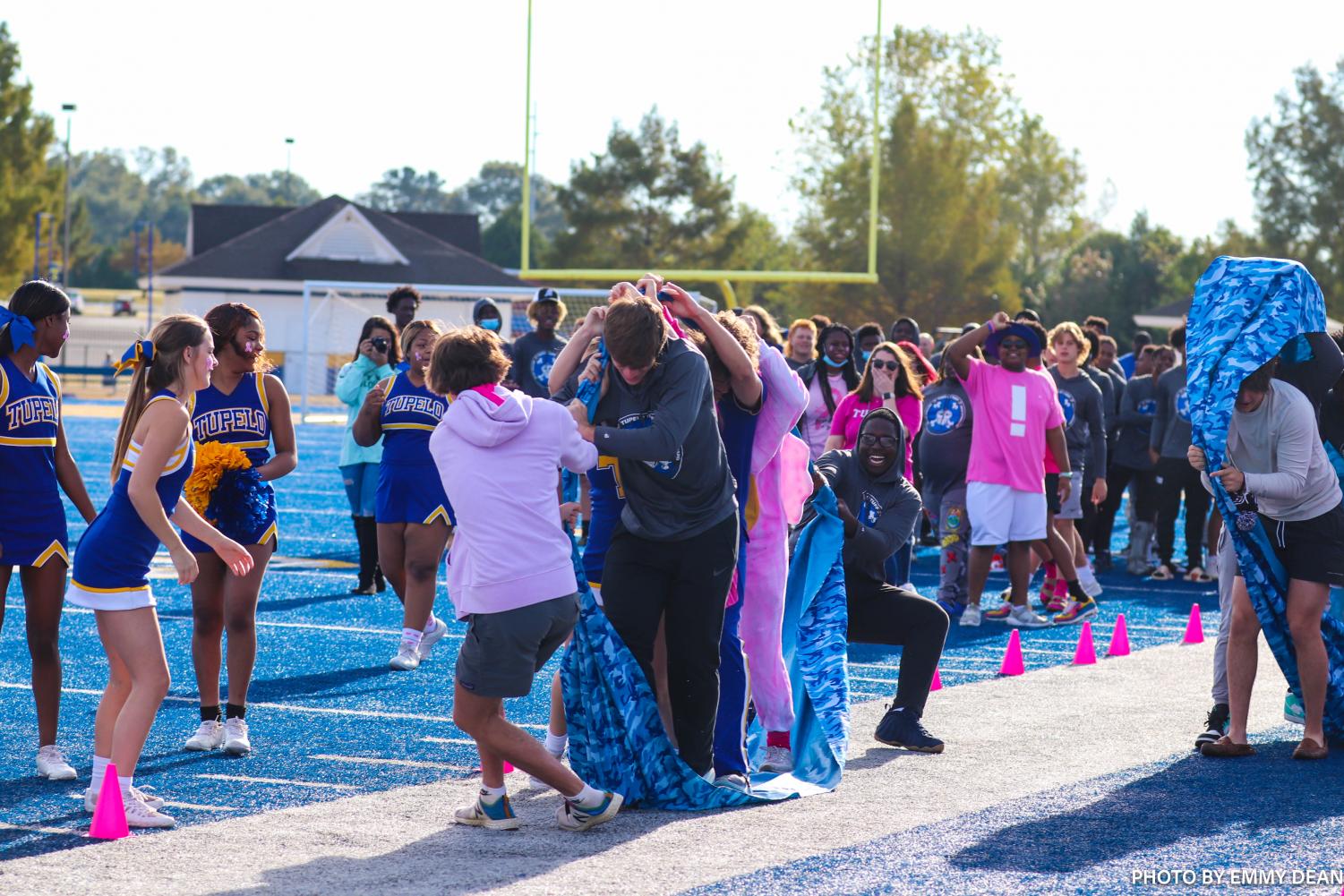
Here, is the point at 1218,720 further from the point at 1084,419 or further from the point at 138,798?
the point at 1084,419

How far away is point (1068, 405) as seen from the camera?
504 inches

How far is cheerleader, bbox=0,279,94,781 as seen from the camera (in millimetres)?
6469

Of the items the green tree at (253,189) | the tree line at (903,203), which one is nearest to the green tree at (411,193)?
the green tree at (253,189)

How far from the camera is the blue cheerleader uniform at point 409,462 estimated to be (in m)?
9.36

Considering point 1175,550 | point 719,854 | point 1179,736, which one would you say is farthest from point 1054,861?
point 1175,550

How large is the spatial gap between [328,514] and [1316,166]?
55.5 metres

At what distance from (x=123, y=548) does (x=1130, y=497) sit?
10.7m

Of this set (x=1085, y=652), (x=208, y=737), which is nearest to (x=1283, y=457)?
(x=1085, y=652)

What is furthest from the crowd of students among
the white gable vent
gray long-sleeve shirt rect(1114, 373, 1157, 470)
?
the white gable vent

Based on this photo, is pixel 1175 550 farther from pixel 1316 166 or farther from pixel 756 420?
pixel 1316 166

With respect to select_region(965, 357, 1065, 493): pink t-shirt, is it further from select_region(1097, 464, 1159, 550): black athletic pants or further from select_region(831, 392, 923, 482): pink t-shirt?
select_region(1097, 464, 1159, 550): black athletic pants

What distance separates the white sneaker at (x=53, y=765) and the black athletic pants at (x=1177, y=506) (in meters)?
9.91

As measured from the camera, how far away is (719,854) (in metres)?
5.43

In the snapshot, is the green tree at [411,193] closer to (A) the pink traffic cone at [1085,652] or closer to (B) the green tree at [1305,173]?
(B) the green tree at [1305,173]
